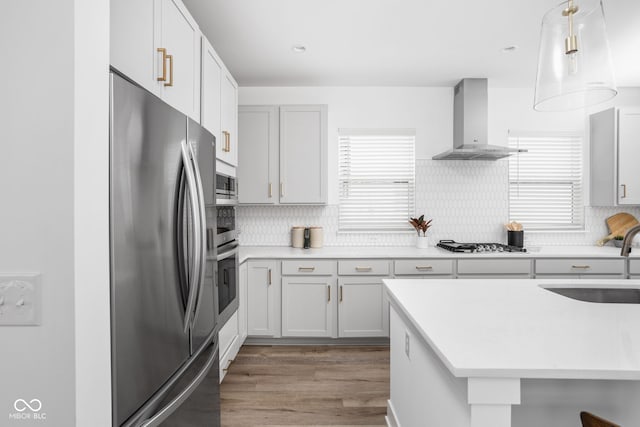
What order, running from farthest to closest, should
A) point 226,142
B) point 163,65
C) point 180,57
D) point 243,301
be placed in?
point 243,301
point 226,142
point 180,57
point 163,65

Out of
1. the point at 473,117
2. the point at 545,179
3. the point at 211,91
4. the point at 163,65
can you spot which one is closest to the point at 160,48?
the point at 163,65

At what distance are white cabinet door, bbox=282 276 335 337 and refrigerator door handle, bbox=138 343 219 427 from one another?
1606mm

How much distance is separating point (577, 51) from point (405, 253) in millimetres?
2262

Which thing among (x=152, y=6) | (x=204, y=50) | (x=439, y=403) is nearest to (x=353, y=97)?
(x=204, y=50)

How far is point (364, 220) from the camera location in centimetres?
383

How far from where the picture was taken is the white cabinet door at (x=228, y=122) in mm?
2572

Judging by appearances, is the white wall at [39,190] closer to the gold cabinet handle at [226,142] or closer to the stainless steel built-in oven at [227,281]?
the stainless steel built-in oven at [227,281]

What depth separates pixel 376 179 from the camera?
3812 mm

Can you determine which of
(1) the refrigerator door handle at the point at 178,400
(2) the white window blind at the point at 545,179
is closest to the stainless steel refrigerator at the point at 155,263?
(1) the refrigerator door handle at the point at 178,400

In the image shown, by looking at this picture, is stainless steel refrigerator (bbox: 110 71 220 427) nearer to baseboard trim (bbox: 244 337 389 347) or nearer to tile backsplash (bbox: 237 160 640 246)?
baseboard trim (bbox: 244 337 389 347)

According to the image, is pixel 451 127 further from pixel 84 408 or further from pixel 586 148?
pixel 84 408

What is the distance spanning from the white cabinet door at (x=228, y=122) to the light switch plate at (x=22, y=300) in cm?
175

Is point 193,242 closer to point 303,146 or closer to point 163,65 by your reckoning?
point 163,65

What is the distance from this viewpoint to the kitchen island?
0.88m
